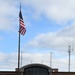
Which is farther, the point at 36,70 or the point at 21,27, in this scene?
the point at 36,70

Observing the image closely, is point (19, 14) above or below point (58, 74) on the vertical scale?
above

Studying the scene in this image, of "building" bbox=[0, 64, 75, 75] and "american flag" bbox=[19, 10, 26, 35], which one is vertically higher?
"american flag" bbox=[19, 10, 26, 35]

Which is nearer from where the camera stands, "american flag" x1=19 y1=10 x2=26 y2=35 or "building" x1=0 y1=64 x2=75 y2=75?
"american flag" x1=19 y1=10 x2=26 y2=35

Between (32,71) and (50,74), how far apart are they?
434cm

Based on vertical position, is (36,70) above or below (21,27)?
below

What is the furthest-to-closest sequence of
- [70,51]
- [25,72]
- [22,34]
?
[70,51], [25,72], [22,34]

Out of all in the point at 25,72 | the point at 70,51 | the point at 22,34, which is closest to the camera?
the point at 22,34

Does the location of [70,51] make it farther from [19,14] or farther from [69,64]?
[19,14]

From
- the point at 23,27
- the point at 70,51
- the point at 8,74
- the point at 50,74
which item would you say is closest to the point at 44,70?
the point at 50,74

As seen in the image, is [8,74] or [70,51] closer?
[8,74]

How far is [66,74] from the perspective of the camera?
265 feet

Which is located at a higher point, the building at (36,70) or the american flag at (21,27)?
the american flag at (21,27)

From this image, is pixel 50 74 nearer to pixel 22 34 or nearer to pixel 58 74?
pixel 58 74

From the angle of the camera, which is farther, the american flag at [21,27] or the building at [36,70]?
the building at [36,70]
